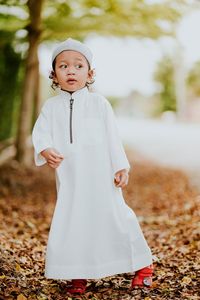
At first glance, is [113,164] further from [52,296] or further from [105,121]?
[52,296]

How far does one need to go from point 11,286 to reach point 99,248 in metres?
0.65

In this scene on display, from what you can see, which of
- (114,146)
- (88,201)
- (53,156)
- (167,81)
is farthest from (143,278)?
(167,81)

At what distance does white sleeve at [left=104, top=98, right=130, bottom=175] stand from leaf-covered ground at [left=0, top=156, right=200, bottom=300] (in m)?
0.86

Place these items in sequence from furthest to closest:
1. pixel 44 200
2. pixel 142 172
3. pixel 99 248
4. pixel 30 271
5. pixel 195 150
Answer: pixel 195 150 → pixel 142 172 → pixel 44 200 → pixel 30 271 → pixel 99 248

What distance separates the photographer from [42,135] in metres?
3.52

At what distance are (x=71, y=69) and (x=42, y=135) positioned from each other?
0.46m

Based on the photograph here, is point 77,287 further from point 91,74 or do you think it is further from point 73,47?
point 73,47

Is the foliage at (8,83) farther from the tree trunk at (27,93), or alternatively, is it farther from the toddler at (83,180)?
the toddler at (83,180)

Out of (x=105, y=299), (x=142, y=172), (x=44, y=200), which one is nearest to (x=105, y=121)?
(x=105, y=299)

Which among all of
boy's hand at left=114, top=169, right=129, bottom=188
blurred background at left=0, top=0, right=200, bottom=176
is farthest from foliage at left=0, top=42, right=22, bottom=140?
boy's hand at left=114, top=169, right=129, bottom=188

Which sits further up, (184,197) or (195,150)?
(195,150)

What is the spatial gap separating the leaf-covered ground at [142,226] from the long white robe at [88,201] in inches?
11.2

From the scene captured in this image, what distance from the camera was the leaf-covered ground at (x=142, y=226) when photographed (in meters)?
3.69

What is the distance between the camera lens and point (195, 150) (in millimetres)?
15672
